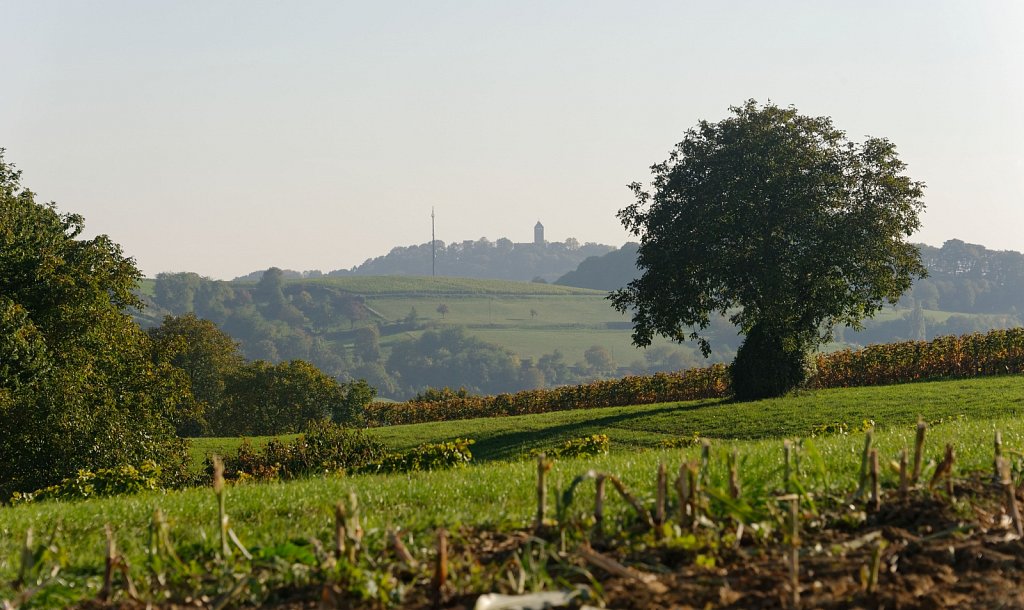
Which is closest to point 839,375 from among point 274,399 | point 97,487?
point 97,487

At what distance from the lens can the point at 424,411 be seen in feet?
176

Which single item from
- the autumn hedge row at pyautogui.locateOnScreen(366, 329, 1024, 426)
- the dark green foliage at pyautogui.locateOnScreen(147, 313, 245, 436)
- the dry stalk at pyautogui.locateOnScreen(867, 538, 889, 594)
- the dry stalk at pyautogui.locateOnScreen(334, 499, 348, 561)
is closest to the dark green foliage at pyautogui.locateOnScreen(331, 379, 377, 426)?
the autumn hedge row at pyautogui.locateOnScreen(366, 329, 1024, 426)

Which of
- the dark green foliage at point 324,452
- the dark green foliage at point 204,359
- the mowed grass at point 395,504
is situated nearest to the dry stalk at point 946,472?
the mowed grass at point 395,504

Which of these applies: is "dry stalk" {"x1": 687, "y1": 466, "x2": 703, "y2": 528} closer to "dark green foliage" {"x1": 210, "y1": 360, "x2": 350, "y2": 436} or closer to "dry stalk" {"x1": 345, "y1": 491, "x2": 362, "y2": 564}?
"dry stalk" {"x1": 345, "y1": 491, "x2": 362, "y2": 564}

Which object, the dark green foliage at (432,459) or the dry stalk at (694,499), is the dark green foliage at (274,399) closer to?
the dark green foliage at (432,459)

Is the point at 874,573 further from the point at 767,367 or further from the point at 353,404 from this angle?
the point at 353,404

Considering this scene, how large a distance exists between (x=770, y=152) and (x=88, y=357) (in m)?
26.0

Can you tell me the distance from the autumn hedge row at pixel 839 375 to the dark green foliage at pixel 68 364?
734 inches

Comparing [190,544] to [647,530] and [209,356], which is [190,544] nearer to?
[647,530]

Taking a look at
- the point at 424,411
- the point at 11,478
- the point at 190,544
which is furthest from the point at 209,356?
the point at 190,544

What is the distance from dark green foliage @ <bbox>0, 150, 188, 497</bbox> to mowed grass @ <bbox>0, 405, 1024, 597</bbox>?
18.9 meters

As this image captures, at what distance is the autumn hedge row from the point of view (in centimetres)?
4034

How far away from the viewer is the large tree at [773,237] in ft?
115

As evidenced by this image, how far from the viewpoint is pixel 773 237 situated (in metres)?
35.3
